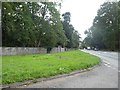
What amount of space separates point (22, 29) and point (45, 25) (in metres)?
7.75

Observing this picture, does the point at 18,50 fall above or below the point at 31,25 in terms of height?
below

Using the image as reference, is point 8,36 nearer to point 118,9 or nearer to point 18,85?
point 18,85

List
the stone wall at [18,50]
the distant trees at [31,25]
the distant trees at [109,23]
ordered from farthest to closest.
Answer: the distant trees at [109,23] → the distant trees at [31,25] → the stone wall at [18,50]

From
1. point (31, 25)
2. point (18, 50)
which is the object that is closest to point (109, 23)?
point (31, 25)

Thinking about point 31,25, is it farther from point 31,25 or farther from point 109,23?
point 109,23

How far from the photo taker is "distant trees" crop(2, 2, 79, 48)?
4006 centimetres

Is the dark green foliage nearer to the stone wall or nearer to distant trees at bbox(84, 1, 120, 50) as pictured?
the stone wall

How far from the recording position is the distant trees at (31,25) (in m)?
40.1

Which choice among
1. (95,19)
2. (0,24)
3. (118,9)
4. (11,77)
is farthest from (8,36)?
(95,19)

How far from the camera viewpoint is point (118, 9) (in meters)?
73.4

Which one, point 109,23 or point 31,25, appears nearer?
point 31,25

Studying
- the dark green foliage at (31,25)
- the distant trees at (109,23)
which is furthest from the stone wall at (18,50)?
the distant trees at (109,23)

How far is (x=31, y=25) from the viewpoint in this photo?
147 ft

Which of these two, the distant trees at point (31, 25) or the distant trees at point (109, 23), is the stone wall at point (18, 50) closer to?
the distant trees at point (31, 25)
